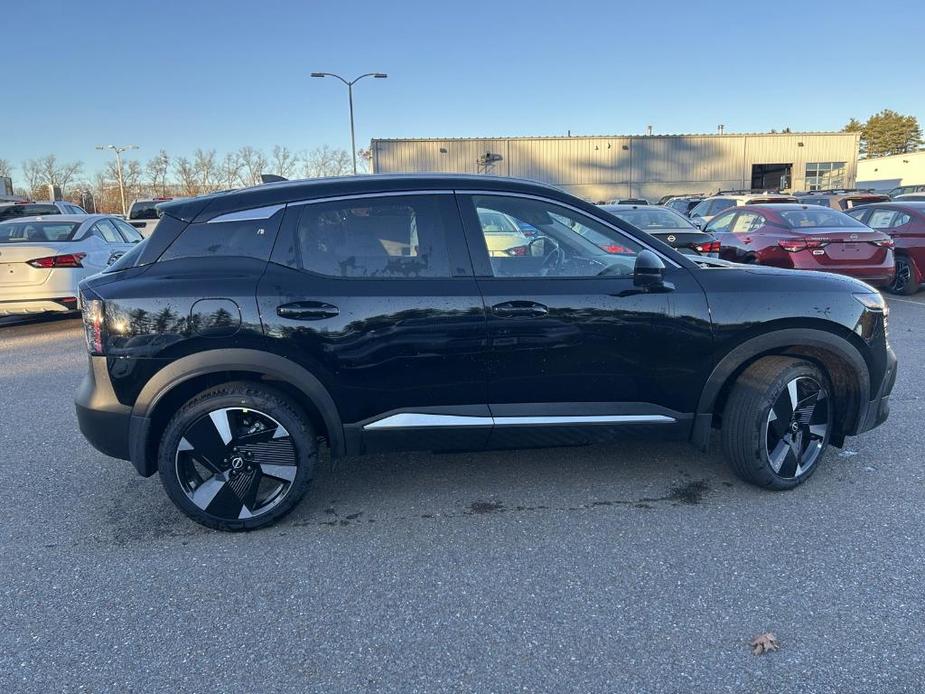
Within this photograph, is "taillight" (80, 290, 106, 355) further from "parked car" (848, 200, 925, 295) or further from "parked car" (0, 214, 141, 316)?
"parked car" (848, 200, 925, 295)

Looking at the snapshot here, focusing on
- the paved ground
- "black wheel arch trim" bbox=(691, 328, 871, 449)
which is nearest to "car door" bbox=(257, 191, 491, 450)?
the paved ground

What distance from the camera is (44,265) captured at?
841cm

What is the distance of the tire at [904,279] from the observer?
34.4ft

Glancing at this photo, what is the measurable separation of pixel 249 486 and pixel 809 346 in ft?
10.2

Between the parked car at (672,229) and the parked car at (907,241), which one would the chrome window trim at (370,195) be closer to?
the parked car at (672,229)

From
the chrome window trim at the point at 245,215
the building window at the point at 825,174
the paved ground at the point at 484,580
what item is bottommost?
the paved ground at the point at 484,580

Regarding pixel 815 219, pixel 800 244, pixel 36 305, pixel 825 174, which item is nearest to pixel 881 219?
pixel 815 219

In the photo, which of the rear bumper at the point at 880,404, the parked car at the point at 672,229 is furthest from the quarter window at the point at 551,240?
the parked car at the point at 672,229

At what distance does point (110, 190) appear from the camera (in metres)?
77.3

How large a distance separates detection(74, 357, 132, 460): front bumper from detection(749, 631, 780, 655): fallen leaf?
298cm

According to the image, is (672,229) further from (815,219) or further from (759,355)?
(759,355)

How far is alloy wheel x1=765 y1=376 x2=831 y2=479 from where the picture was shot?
3.60 meters

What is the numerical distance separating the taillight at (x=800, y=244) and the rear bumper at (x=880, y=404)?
609 centimetres

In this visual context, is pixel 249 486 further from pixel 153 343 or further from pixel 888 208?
pixel 888 208
